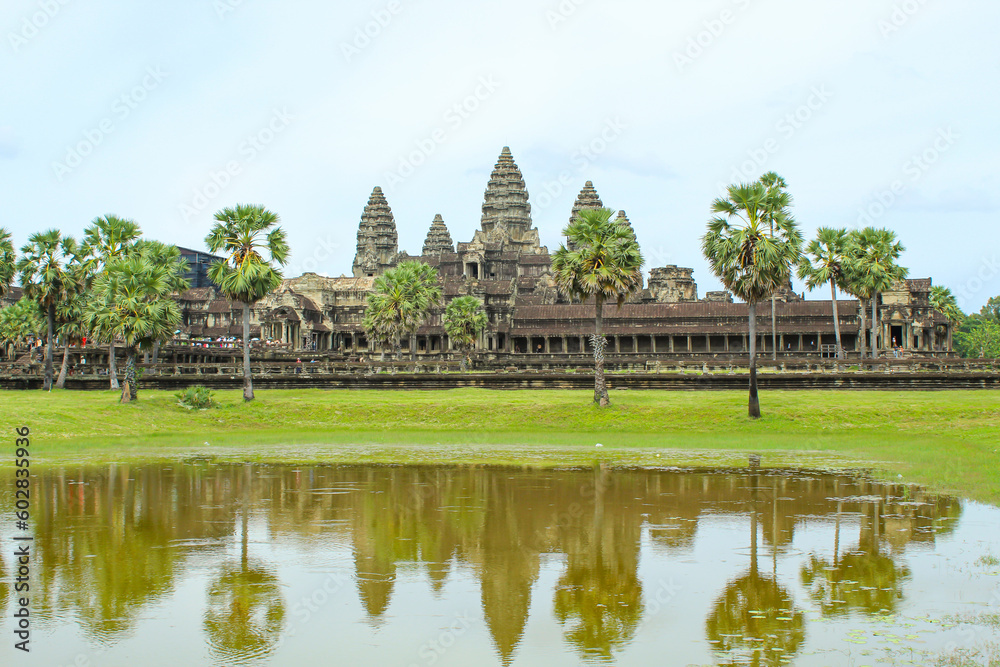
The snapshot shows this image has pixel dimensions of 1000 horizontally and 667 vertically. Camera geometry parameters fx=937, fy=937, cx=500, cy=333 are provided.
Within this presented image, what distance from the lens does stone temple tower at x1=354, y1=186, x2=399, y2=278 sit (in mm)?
137125

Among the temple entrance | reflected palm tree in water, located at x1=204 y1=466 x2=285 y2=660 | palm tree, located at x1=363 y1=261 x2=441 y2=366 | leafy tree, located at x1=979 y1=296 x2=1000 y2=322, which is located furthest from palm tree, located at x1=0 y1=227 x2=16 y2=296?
leafy tree, located at x1=979 y1=296 x2=1000 y2=322

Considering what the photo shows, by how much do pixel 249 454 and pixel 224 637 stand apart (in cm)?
1877

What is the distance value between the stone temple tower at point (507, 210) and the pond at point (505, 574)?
360 ft

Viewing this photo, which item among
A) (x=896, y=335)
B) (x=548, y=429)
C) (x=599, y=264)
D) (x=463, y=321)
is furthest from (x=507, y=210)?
(x=548, y=429)

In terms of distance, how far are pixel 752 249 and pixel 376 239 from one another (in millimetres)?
104651

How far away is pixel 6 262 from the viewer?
174 feet

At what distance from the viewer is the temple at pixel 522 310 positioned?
84.2m

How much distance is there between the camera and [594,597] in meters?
13.1

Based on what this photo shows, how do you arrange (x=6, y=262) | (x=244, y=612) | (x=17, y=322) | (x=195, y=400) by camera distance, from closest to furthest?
(x=244, y=612), (x=195, y=400), (x=6, y=262), (x=17, y=322)

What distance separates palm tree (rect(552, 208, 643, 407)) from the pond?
20041 mm

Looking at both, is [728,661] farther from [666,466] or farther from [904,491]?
[666,466]

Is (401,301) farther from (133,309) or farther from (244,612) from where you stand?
(244,612)

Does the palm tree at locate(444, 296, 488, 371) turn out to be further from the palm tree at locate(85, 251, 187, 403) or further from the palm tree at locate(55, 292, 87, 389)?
the palm tree at locate(85, 251, 187, 403)

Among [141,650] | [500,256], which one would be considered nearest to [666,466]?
[141,650]
